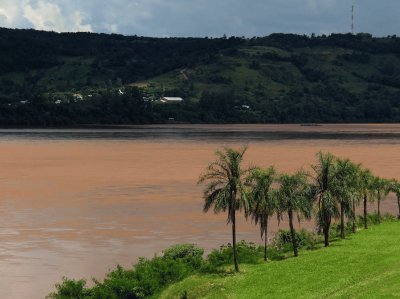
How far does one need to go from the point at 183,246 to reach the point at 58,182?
80.4 metres

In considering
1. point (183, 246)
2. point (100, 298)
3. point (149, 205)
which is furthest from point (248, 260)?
point (149, 205)

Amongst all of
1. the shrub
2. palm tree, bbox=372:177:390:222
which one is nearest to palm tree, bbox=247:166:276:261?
the shrub

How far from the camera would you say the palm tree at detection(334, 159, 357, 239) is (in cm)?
7394

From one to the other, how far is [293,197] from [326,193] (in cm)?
457

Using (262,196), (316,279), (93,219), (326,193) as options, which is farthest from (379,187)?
(93,219)

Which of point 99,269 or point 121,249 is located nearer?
point 99,269

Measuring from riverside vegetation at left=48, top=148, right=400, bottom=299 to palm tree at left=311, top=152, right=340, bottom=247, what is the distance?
0.10 m

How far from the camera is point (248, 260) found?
6562 cm

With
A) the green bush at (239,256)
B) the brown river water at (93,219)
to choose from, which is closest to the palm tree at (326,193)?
the green bush at (239,256)

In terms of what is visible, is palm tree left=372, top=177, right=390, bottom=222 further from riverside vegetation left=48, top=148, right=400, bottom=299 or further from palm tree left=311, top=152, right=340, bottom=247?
palm tree left=311, top=152, right=340, bottom=247

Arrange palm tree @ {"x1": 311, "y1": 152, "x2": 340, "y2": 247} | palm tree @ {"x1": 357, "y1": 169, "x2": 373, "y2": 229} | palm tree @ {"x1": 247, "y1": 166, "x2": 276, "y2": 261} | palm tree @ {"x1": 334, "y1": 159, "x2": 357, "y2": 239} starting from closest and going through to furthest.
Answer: palm tree @ {"x1": 247, "y1": 166, "x2": 276, "y2": 261} → palm tree @ {"x1": 311, "y1": 152, "x2": 340, "y2": 247} → palm tree @ {"x1": 334, "y1": 159, "x2": 357, "y2": 239} → palm tree @ {"x1": 357, "y1": 169, "x2": 373, "y2": 229}

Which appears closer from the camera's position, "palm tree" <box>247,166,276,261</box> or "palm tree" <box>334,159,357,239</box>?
"palm tree" <box>247,166,276,261</box>

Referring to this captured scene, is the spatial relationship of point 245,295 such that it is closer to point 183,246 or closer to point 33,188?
point 183,246

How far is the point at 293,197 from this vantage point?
69562 mm
